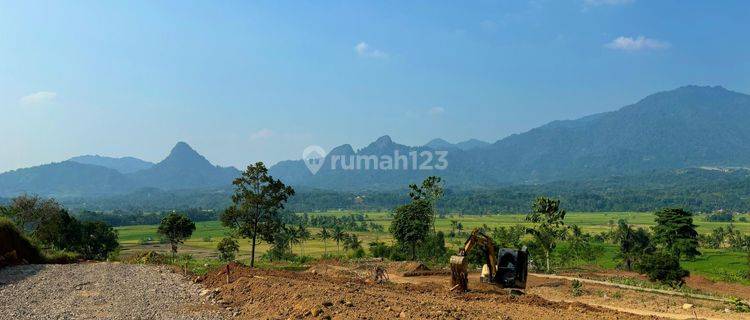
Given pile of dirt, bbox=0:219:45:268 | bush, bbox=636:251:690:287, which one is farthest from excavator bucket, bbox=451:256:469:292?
bush, bbox=636:251:690:287

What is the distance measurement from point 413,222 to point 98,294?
37.0 m

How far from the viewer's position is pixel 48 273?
82.4ft

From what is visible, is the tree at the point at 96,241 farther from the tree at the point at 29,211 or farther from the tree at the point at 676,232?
the tree at the point at 676,232

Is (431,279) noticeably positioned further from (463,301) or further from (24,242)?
(24,242)

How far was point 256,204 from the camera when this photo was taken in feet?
115

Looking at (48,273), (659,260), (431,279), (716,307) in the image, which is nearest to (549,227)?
(659,260)

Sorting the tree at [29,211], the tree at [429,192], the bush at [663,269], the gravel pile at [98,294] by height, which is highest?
the tree at [429,192]

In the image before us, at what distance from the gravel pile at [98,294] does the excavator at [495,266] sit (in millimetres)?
9821

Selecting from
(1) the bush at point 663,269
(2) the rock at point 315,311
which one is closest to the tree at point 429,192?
(1) the bush at point 663,269

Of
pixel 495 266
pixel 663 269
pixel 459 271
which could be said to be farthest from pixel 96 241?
pixel 663 269

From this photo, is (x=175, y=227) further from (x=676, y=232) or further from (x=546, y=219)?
(x=676, y=232)

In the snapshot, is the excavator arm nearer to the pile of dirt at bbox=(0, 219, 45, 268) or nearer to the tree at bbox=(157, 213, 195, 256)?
the pile of dirt at bbox=(0, 219, 45, 268)

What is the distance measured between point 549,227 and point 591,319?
3871 centimetres

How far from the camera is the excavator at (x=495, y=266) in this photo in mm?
21719
